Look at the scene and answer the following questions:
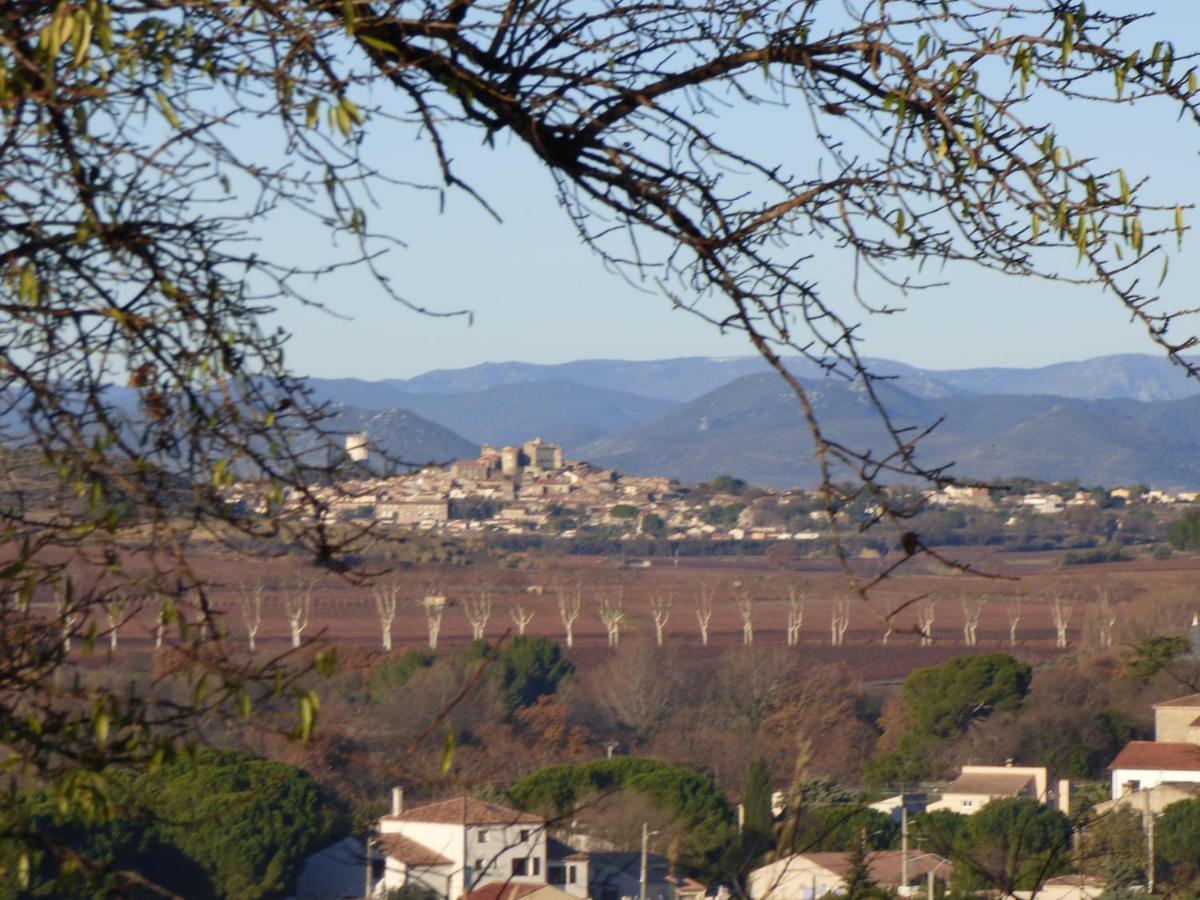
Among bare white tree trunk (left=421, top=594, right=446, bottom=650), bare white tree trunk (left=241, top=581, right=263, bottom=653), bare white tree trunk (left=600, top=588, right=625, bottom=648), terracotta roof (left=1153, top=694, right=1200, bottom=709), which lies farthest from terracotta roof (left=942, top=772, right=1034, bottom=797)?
bare white tree trunk (left=600, top=588, right=625, bottom=648)

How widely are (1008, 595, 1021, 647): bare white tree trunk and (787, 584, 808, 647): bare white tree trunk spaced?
15.8 feet

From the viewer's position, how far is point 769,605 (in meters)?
48.9

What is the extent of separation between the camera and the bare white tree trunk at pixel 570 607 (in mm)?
40406

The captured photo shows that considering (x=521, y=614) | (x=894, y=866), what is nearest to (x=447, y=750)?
(x=894, y=866)

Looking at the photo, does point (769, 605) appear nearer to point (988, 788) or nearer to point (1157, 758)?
point (1157, 758)

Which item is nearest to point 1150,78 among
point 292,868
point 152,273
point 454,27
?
point 454,27

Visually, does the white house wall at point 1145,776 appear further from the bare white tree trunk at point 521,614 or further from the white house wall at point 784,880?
the bare white tree trunk at point 521,614

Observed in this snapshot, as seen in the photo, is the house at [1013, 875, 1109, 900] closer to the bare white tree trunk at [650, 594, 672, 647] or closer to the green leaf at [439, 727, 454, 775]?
the green leaf at [439, 727, 454, 775]

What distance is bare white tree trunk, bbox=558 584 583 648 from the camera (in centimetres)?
4041

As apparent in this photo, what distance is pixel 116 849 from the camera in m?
12.7

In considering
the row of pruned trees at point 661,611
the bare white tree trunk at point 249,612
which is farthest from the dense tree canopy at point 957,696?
the bare white tree trunk at point 249,612

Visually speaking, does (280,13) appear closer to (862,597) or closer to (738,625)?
(862,597)

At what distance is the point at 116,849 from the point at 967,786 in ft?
32.0

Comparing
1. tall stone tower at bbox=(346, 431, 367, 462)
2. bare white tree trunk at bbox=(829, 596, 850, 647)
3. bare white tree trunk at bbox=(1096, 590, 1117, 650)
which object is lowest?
bare white tree trunk at bbox=(829, 596, 850, 647)
